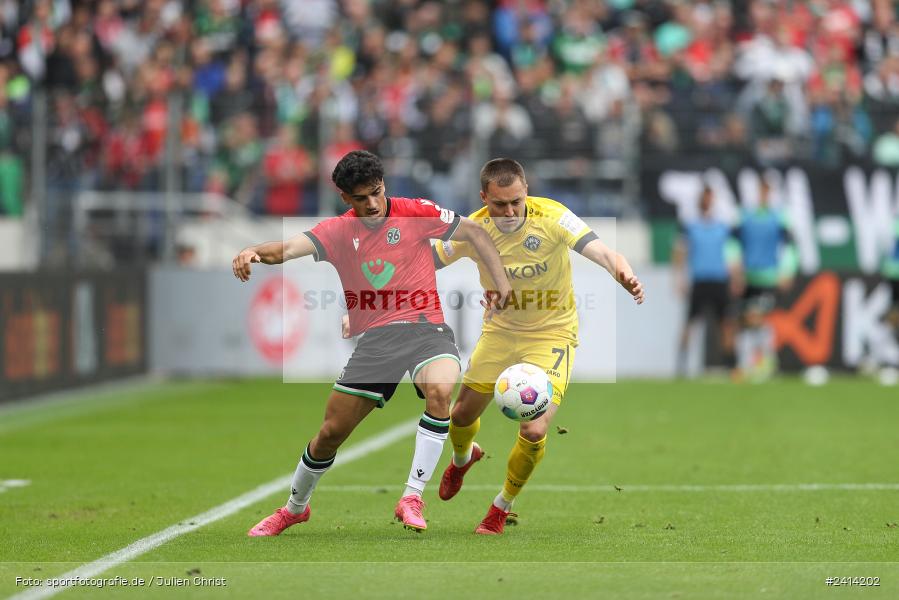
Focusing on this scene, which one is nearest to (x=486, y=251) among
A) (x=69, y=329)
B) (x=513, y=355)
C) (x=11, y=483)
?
(x=513, y=355)

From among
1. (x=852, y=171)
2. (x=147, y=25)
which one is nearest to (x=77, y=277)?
(x=147, y=25)

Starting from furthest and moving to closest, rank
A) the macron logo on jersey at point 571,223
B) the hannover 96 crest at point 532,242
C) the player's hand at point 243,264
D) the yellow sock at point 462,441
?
the yellow sock at point 462,441, the hannover 96 crest at point 532,242, the macron logo on jersey at point 571,223, the player's hand at point 243,264

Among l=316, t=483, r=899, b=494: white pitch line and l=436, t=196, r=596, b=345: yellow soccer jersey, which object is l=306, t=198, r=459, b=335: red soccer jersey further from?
l=316, t=483, r=899, b=494: white pitch line

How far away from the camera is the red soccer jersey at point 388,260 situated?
27.3 feet

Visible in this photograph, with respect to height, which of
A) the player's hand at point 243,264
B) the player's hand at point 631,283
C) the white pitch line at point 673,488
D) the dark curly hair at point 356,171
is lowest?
the white pitch line at point 673,488

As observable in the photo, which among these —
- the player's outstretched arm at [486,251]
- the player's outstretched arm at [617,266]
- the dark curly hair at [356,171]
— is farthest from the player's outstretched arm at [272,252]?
the player's outstretched arm at [617,266]

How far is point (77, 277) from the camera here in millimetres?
18156

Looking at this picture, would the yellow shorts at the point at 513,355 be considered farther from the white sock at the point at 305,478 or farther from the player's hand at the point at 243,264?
the player's hand at the point at 243,264

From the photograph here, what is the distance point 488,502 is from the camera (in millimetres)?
9766

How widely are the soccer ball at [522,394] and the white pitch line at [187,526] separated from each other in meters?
1.48

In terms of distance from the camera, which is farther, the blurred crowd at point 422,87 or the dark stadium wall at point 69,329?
the blurred crowd at point 422,87

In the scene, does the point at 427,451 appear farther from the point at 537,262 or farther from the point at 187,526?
the point at 187,526

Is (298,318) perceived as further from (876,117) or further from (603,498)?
(603,498)

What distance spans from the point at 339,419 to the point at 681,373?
13.0 m
